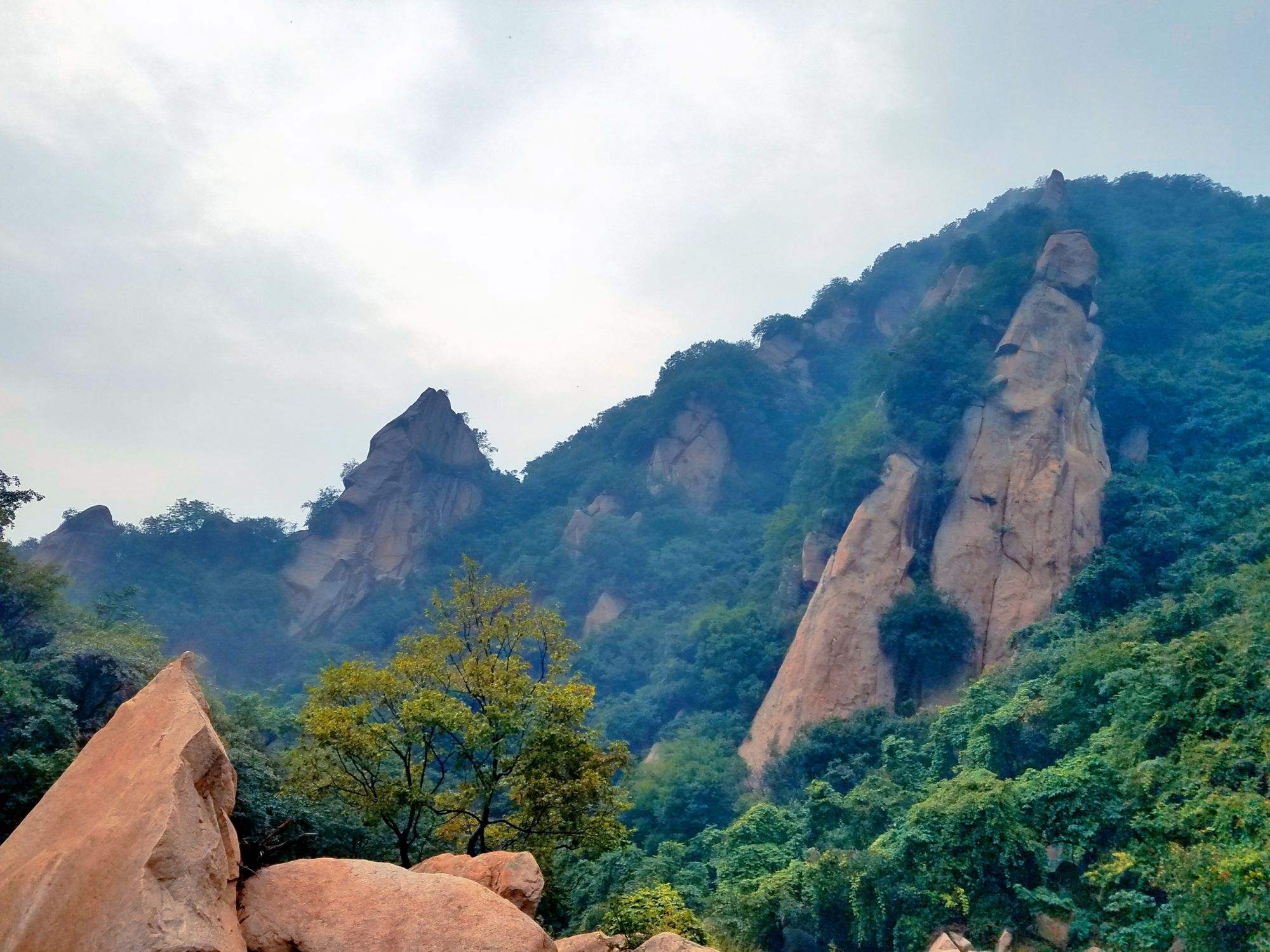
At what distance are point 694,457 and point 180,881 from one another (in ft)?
162

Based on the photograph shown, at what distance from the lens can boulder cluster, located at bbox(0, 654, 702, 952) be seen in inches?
233

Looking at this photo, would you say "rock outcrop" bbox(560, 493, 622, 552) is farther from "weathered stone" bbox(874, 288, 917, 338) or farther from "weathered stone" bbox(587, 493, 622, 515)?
"weathered stone" bbox(874, 288, 917, 338)

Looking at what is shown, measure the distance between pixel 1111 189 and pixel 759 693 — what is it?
45.9m

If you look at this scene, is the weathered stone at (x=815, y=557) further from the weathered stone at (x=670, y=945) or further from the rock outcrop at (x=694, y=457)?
the weathered stone at (x=670, y=945)

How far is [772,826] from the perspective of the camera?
20.6 meters

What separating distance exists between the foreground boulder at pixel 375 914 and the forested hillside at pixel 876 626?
668mm

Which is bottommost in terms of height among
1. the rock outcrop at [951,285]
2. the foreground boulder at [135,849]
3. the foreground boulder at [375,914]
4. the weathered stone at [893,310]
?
the foreground boulder at [375,914]

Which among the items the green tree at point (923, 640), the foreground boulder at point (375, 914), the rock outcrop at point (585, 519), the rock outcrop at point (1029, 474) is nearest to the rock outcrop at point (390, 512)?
the rock outcrop at point (585, 519)

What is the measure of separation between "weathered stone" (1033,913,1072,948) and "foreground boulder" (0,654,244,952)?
1310cm

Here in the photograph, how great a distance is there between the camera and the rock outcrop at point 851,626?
92.8ft

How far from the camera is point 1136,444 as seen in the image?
32.6m

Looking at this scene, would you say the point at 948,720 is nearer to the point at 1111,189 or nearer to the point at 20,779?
the point at 20,779

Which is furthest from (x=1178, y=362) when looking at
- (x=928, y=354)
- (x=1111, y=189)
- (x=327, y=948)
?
(x=327, y=948)

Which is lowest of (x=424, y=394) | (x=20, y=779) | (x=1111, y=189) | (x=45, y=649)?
(x=20, y=779)
